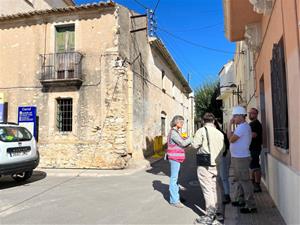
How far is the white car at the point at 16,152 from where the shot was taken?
8398 mm

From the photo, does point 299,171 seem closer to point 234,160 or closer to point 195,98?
point 234,160

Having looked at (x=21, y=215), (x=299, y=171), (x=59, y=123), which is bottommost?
(x=21, y=215)

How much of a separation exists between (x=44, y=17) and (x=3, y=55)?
8.00ft

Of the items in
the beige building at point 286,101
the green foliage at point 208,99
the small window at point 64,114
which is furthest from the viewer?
the green foliage at point 208,99

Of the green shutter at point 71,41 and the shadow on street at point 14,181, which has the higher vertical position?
the green shutter at point 71,41

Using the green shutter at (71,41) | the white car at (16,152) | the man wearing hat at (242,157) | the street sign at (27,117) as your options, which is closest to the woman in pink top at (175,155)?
the man wearing hat at (242,157)

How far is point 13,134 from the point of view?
9.09 metres

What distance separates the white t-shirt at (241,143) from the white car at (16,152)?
19.1 ft

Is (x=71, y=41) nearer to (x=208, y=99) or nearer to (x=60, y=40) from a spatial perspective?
(x=60, y=40)

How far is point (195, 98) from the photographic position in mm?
38750

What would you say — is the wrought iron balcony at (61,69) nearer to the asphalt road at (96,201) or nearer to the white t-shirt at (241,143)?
the asphalt road at (96,201)

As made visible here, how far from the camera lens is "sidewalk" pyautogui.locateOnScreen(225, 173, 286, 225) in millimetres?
4941

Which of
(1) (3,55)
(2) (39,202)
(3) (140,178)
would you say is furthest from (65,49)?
(2) (39,202)

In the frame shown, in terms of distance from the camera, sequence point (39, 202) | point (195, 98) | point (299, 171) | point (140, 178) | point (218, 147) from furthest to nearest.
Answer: point (195, 98), point (140, 178), point (39, 202), point (218, 147), point (299, 171)
